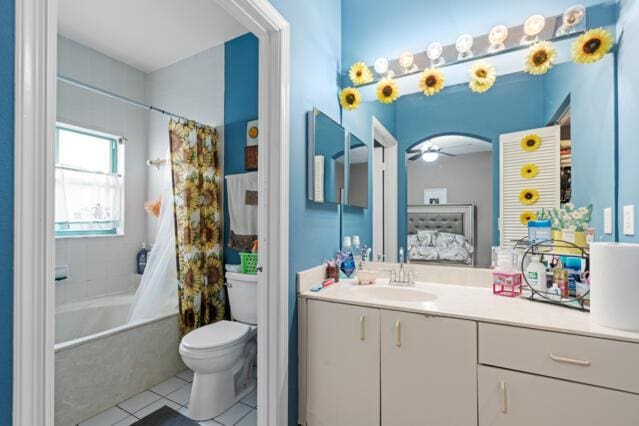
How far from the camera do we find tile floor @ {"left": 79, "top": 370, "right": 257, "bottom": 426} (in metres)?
1.66

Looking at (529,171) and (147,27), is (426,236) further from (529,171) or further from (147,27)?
(147,27)

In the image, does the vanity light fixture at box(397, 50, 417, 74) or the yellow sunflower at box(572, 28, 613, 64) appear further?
the vanity light fixture at box(397, 50, 417, 74)

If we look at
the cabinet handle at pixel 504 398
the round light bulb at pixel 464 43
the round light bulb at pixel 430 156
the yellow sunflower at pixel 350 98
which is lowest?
the cabinet handle at pixel 504 398

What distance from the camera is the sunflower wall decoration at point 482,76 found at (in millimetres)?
1560

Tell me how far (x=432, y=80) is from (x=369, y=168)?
615 mm

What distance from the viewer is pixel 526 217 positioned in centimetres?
152

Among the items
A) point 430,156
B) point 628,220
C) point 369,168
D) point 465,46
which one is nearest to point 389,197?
point 369,168

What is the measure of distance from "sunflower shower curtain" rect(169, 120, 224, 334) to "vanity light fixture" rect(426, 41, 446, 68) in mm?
1738

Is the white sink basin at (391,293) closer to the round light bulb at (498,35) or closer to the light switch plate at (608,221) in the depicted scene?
the light switch plate at (608,221)

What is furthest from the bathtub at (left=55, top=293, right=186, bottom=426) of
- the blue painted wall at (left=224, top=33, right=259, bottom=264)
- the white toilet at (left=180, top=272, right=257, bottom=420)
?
the blue painted wall at (left=224, top=33, right=259, bottom=264)

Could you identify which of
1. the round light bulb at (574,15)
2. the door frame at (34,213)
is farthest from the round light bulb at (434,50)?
the door frame at (34,213)

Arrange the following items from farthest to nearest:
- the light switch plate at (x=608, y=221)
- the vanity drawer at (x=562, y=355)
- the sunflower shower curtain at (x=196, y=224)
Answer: the sunflower shower curtain at (x=196, y=224) < the light switch plate at (x=608, y=221) < the vanity drawer at (x=562, y=355)

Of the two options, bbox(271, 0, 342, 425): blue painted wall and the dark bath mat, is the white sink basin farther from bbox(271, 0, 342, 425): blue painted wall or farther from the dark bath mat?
the dark bath mat

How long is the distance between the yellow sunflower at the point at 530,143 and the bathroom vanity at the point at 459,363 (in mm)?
763
